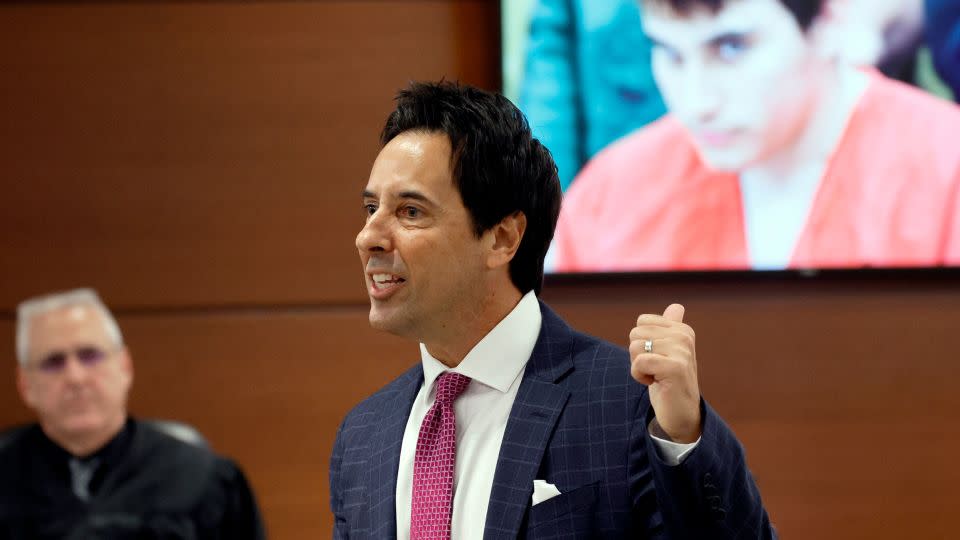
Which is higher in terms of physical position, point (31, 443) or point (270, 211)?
point (270, 211)

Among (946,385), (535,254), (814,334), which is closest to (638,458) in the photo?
(535,254)

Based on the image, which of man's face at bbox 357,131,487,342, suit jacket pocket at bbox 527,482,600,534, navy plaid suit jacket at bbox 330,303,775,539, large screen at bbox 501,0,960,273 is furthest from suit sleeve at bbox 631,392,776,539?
large screen at bbox 501,0,960,273

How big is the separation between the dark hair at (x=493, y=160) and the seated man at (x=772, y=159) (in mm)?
1205

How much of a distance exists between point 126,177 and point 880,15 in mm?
2092

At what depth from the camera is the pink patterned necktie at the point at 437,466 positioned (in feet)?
4.61

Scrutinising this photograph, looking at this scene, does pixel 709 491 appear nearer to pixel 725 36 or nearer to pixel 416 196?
pixel 416 196

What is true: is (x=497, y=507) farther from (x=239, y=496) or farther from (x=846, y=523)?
(x=846, y=523)

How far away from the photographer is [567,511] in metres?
1.33

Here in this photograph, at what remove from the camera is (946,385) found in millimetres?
2775

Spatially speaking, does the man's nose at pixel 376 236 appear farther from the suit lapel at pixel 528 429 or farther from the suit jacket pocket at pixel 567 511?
the suit jacket pocket at pixel 567 511

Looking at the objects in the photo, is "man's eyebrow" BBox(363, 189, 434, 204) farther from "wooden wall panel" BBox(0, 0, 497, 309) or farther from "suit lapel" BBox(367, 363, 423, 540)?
"wooden wall panel" BBox(0, 0, 497, 309)

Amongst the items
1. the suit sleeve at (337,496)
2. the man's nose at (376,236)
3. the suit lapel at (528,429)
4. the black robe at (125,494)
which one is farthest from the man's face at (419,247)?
the black robe at (125,494)

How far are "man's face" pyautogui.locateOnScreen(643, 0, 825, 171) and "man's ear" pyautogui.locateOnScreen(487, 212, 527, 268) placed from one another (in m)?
1.34

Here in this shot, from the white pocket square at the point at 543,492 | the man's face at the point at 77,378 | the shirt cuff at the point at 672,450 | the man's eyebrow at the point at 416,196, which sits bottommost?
the man's face at the point at 77,378
